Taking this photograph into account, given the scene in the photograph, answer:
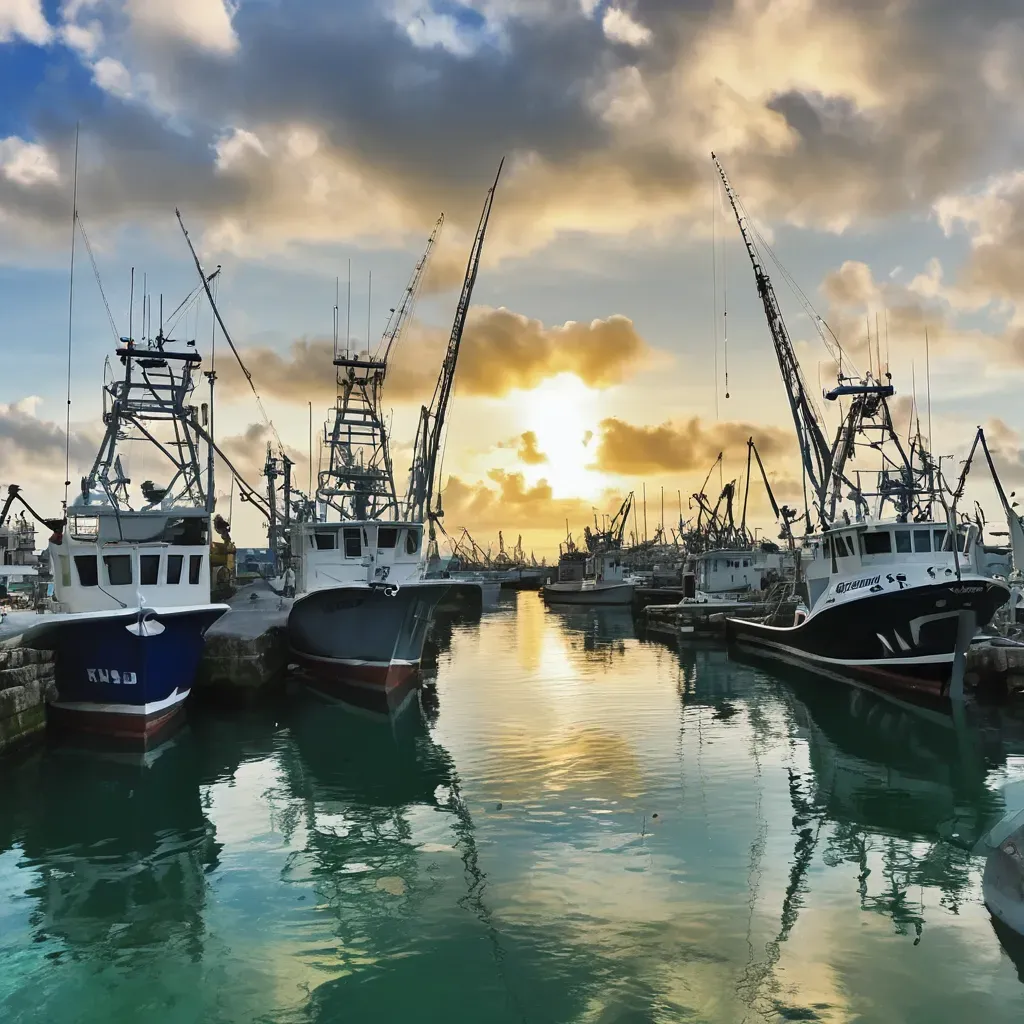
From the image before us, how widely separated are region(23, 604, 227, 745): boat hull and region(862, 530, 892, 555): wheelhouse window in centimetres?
2800

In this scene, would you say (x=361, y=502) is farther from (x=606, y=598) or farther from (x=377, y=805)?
(x=606, y=598)

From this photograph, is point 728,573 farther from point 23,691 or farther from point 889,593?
point 23,691

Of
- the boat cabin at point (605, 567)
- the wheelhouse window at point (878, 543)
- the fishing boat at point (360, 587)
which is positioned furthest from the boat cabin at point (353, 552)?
the boat cabin at point (605, 567)

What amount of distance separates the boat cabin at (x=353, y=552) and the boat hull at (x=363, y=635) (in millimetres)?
2382

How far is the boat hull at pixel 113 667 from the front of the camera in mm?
22781

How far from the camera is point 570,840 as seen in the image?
15.7 metres

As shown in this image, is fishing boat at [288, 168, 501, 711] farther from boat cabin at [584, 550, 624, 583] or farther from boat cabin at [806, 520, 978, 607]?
boat cabin at [584, 550, 624, 583]

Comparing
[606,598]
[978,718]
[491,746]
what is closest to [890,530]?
[978,718]

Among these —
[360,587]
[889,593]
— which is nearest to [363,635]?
[360,587]

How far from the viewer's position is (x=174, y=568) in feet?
86.2

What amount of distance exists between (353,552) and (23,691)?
51.2 ft

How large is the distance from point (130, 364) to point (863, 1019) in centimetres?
3173

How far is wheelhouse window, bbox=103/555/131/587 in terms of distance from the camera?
83.5ft

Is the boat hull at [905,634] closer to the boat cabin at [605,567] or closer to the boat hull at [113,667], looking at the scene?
the boat hull at [113,667]
